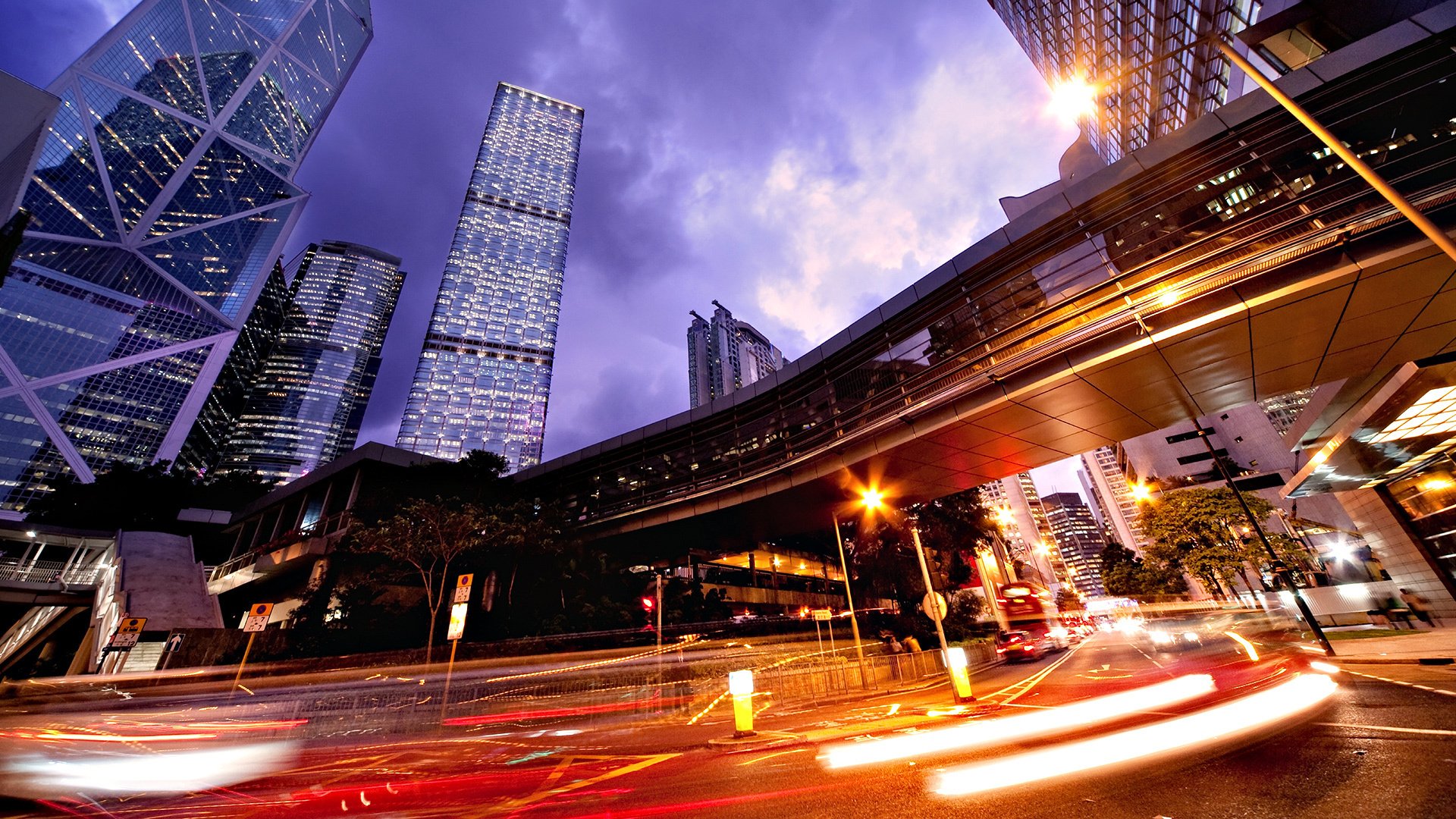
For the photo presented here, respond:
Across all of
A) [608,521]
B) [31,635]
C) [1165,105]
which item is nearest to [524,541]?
[608,521]

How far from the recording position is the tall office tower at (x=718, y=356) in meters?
128

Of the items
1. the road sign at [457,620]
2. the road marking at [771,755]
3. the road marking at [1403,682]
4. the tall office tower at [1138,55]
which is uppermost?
the tall office tower at [1138,55]

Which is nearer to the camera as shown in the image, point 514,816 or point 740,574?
point 514,816

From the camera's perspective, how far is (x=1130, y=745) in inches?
229

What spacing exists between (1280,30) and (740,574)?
45854mm

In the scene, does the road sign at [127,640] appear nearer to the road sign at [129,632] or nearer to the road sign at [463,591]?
the road sign at [129,632]

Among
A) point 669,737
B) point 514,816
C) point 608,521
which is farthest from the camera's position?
point 608,521

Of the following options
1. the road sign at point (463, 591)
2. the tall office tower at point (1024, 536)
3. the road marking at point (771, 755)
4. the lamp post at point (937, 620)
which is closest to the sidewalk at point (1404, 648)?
the lamp post at point (937, 620)

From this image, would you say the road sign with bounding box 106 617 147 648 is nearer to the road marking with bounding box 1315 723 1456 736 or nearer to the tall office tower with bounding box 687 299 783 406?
the road marking with bounding box 1315 723 1456 736

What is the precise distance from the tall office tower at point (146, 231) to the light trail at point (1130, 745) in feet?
361

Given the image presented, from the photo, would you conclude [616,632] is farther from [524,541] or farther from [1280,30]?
[1280,30]

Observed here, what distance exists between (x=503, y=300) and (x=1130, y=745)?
423 feet

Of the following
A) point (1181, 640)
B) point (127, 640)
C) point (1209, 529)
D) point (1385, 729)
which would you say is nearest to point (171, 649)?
point (127, 640)

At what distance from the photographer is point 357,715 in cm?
1195
